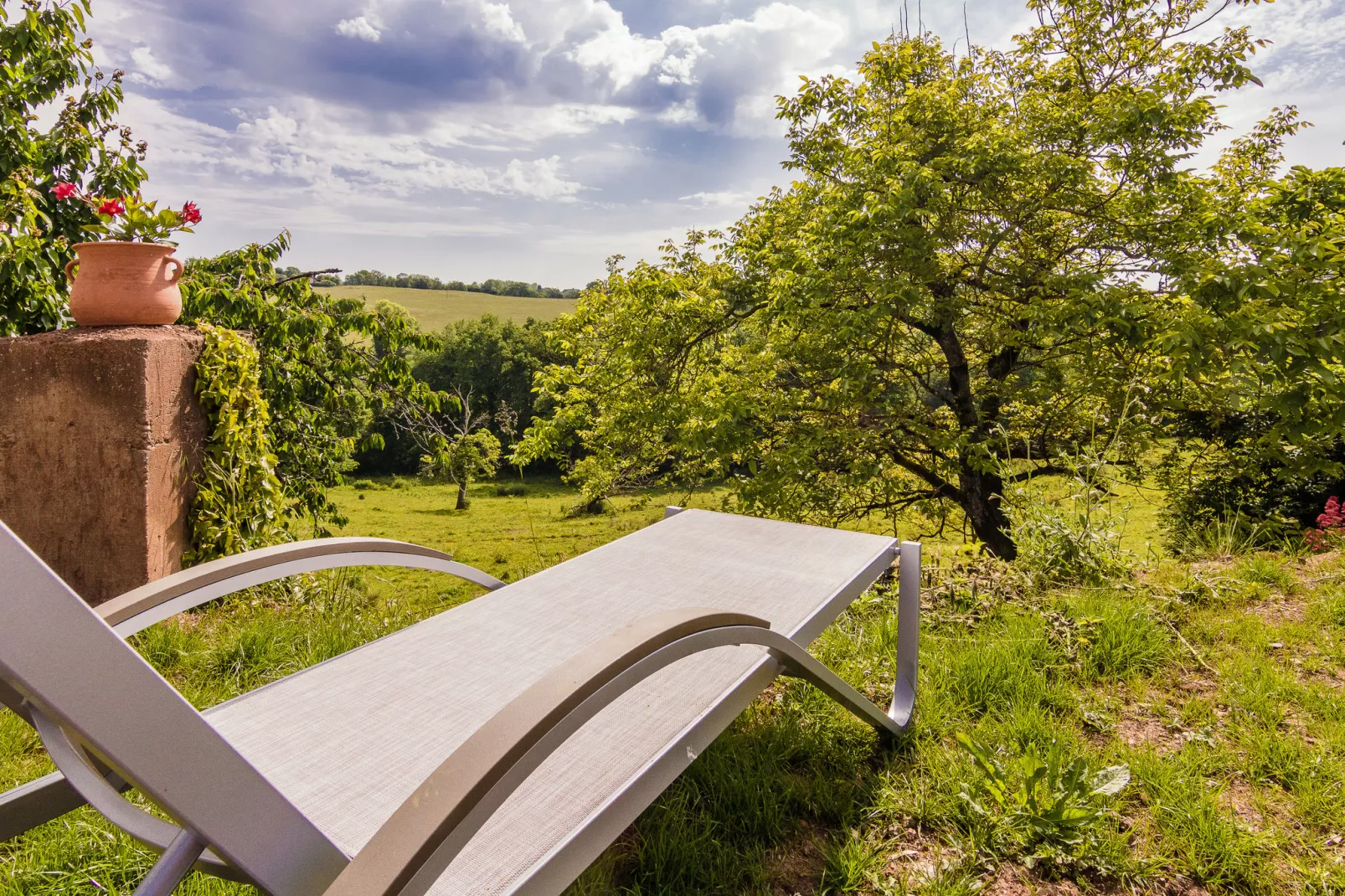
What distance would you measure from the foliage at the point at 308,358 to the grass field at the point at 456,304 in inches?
1444

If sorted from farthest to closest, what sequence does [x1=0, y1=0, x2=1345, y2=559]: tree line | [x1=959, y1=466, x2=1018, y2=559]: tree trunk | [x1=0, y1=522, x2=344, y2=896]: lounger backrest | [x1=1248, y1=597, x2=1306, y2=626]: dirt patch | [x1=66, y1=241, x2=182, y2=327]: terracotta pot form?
1. [x1=959, y1=466, x2=1018, y2=559]: tree trunk
2. [x1=0, y1=0, x2=1345, y2=559]: tree line
3. [x1=66, y1=241, x2=182, y2=327]: terracotta pot
4. [x1=1248, y1=597, x2=1306, y2=626]: dirt patch
5. [x1=0, y1=522, x2=344, y2=896]: lounger backrest

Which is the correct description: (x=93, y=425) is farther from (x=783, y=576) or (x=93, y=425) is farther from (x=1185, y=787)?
(x=1185, y=787)

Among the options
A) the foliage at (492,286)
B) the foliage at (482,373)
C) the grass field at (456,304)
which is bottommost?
the foliage at (482,373)

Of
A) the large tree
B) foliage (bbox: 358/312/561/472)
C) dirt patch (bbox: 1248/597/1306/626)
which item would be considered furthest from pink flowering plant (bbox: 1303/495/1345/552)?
foliage (bbox: 358/312/561/472)

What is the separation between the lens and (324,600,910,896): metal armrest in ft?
2.60

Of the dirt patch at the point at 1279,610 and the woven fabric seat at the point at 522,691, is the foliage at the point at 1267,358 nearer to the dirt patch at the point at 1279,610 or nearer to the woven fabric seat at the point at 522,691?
the dirt patch at the point at 1279,610

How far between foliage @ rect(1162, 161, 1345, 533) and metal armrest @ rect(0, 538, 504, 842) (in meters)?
5.11

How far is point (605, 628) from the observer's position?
6.05 feet

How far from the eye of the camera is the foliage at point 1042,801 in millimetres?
1545

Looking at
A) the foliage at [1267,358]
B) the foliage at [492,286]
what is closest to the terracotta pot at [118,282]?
the foliage at [1267,358]

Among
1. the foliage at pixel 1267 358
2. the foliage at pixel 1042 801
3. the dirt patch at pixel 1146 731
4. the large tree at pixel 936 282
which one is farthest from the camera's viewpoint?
the large tree at pixel 936 282

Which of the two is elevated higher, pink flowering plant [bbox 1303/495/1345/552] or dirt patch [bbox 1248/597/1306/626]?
pink flowering plant [bbox 1303/495/1345/552]

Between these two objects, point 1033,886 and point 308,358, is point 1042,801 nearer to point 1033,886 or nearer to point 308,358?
point 1033,886

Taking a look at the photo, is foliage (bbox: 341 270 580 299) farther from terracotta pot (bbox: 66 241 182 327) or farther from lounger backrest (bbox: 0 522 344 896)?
lounger backrest (bbox: 0 522 344 896)
